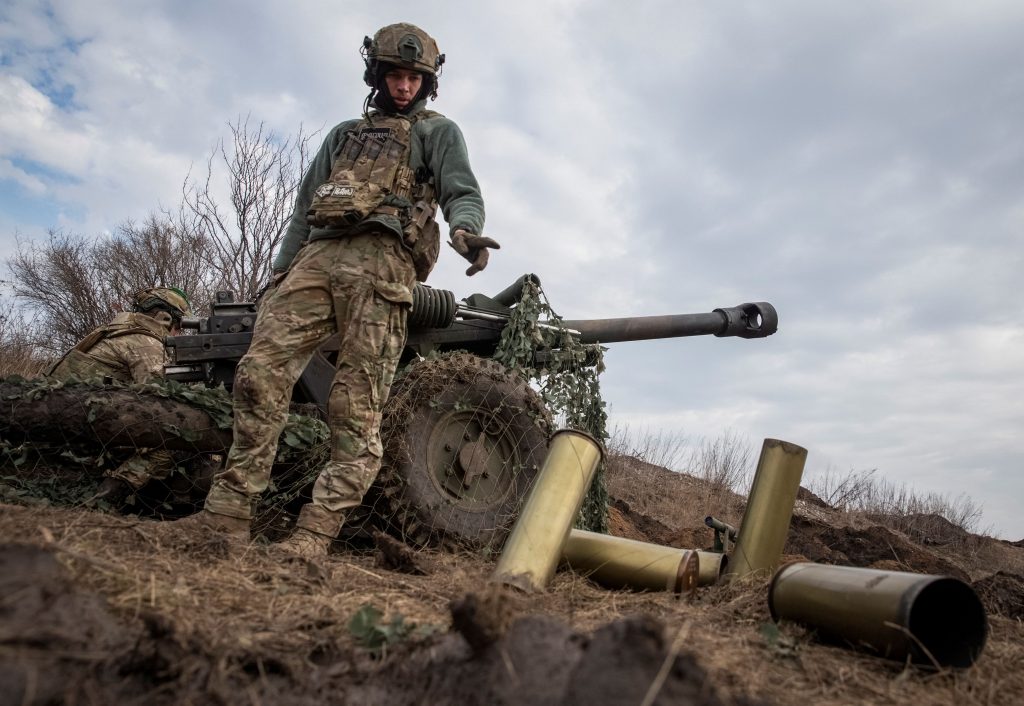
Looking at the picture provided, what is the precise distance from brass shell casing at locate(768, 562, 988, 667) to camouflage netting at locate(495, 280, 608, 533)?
2566 mm

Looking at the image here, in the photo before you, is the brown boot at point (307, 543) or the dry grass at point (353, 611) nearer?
the dry grass at point (353, 611)

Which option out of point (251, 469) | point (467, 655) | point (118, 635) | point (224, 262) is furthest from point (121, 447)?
point (224, 262)

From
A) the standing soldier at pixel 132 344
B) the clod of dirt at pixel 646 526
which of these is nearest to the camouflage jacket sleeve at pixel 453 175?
the standing soldier at pixel 132 344

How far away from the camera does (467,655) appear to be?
66.7 inches

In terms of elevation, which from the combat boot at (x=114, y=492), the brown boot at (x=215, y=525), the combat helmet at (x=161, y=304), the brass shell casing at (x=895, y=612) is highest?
the combat helmet at (x=161, y=304)

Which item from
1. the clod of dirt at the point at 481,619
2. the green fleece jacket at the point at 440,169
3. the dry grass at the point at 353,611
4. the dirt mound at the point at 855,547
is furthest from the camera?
the dirt mound at the point at 855,547

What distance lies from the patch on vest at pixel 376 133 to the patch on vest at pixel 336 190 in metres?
0.34

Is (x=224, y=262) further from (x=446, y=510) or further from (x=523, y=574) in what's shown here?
(x=523, y=574)

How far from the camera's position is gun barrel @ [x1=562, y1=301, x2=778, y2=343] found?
6.25 metres

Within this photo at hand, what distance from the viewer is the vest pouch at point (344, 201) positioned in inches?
149

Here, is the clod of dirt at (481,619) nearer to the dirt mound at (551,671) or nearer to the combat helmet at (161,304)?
the dirt mound at (551,671)

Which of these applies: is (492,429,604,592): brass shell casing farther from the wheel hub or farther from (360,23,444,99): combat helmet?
Result: (360,23,444,99): combat helmet

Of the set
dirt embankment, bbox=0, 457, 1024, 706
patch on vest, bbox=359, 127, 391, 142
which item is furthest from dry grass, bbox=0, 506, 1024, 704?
patch on vest, bbox=359, 127, 391, 142

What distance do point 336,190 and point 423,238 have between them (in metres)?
0.47
